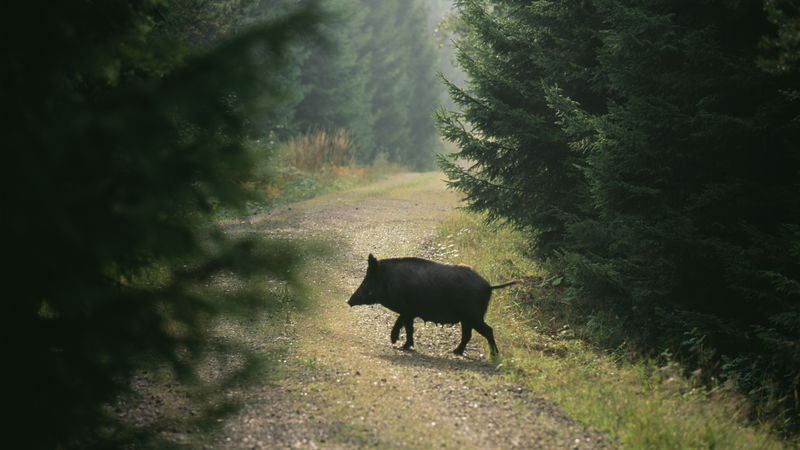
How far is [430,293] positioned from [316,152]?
65.9 feet

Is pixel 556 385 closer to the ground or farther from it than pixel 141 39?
closer to the ground

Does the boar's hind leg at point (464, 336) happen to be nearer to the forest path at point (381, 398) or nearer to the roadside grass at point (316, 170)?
the forest path at point (381, 398)

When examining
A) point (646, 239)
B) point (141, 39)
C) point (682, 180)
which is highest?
point (141, 39)

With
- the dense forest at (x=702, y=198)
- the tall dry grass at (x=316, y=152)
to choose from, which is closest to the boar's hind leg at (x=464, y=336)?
the dense forest at (x=702, y=198)

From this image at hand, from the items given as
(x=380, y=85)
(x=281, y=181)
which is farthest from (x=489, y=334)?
(x=380, y=85)

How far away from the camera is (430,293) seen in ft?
25.9

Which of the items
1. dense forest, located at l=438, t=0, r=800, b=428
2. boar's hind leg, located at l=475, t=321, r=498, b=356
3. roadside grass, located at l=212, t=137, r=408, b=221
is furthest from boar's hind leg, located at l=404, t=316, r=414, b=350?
roadside grass, located at l=212, t=137, r=408, b=221

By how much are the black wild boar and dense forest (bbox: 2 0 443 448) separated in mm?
4213

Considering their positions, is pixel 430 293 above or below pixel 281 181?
below

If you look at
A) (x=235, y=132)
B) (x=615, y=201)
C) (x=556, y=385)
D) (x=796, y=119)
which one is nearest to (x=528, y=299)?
(x=615, y=201)

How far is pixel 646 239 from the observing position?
7.98 metres

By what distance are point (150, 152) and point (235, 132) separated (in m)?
0.87

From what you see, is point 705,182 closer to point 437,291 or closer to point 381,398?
point 437,291

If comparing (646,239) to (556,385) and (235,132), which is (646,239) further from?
(235,132)
